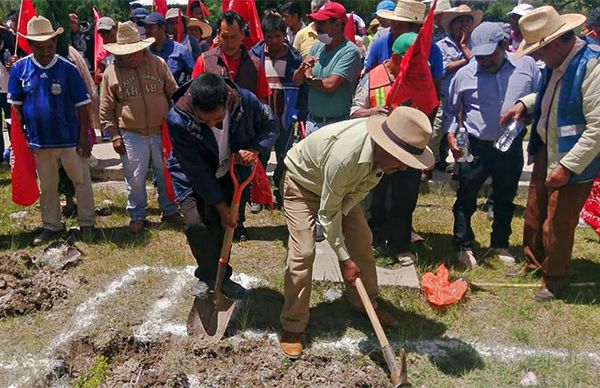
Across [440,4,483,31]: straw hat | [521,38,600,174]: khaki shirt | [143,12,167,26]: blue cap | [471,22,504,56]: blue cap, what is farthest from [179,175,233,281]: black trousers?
[440,4,483,31]: straw hat

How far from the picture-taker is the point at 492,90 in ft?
17.3

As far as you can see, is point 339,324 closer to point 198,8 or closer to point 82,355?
point 82,355

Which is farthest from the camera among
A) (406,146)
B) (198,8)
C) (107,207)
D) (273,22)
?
(198,8)

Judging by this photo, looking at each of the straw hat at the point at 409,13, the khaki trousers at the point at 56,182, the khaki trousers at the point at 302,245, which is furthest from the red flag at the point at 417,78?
the khaki trousers at the point at 56,182

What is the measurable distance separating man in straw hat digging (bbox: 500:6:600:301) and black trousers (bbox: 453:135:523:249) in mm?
289

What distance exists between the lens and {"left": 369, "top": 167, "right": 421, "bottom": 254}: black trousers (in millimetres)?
5371

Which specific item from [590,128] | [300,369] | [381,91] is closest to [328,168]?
[300,369]

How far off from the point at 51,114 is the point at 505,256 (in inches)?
183

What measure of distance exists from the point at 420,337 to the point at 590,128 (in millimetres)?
1985

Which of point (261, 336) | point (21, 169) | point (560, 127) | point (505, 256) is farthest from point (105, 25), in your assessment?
point (560, 127)

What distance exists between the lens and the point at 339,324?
459 cm

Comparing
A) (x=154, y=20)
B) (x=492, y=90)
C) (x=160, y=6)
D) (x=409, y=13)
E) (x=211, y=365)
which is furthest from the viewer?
(x=160, y=6)

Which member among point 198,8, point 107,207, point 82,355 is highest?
point 198,8

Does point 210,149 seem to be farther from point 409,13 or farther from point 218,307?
point 409,13
